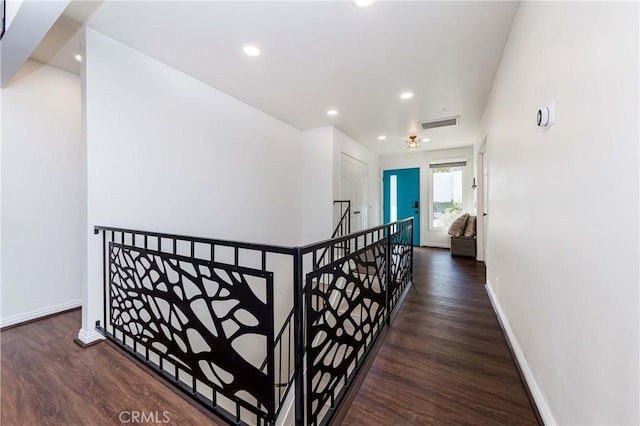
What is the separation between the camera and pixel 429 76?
9.27 ft

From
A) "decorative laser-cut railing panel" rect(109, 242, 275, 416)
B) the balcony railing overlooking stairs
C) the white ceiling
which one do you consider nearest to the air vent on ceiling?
the white ceiling

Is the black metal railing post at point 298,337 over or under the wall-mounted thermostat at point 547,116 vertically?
under

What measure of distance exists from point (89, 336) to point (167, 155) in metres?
1.68

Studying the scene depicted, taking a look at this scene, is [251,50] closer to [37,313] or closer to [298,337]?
[298,337]

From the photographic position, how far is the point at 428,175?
265 inches

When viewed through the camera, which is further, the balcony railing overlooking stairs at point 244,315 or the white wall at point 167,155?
the white wall at point 167,155

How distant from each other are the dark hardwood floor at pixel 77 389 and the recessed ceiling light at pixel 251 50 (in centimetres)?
266

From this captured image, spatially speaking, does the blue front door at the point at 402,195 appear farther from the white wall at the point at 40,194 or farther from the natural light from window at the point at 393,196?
the white wall at the point at 40,194

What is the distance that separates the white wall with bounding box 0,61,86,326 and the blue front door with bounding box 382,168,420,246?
6.40 meters

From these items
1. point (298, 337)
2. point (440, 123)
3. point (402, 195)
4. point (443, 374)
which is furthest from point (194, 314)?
point (402, 195)

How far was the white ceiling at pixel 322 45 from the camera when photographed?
74.6 inches

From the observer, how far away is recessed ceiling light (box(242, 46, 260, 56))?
233 cm

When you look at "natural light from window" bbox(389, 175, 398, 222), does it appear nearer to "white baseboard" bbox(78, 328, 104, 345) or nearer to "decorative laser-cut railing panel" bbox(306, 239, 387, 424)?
"decorative laser-cut railing panel" bbox(306, 239, 387, 424)

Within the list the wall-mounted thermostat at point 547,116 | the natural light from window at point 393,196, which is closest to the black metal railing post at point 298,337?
the wall-mounted thermostat at point 547,116
